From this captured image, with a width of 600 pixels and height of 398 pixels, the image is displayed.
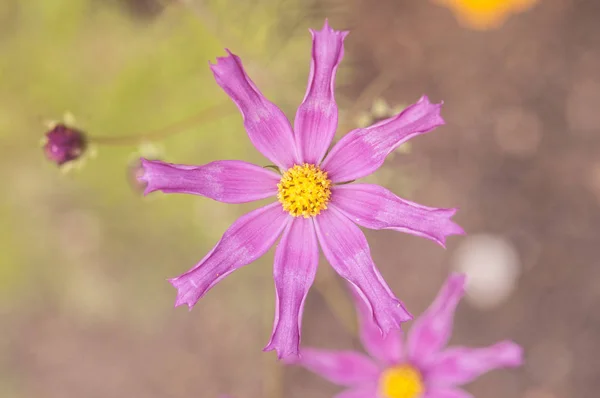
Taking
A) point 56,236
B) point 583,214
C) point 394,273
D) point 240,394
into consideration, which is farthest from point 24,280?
point 583,214

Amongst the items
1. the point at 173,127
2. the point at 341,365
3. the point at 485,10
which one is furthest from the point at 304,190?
the point at 485,10

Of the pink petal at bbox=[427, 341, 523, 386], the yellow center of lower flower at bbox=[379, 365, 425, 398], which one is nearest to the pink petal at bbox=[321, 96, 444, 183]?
the pink petal at bbox=[427, 341, 523, 386]

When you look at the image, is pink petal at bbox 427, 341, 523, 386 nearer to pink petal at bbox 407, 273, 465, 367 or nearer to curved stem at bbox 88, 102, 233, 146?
pink petal at bbox 407, 273, 465, 367

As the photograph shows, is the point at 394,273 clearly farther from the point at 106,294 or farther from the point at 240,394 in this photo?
the point at 106,294

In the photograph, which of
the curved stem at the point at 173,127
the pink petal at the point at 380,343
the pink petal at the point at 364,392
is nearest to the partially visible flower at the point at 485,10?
the curved stem at the point at 173,127

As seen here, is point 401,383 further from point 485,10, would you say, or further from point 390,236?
point 485,10

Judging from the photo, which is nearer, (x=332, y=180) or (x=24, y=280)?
(x=332, y=180)
